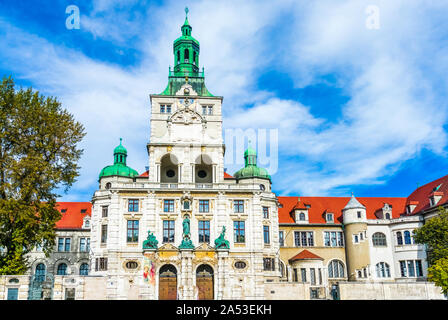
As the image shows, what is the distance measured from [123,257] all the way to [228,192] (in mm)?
12939

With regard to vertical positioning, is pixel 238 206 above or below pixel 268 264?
above

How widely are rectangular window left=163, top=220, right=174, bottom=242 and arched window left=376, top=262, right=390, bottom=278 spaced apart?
26219 millimetres

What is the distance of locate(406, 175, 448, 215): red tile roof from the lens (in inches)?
2019

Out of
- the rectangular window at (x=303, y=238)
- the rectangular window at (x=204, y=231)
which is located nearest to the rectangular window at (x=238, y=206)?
the rectangular window at (x=204, y=231)

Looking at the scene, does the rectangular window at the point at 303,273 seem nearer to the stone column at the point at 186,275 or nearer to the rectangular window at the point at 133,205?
the stone column at the point at 186,275

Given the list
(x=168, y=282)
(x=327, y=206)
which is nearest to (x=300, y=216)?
(x=327, y=206)

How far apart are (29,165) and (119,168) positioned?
21.6 meters

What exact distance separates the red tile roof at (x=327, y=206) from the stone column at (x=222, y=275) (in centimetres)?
1428

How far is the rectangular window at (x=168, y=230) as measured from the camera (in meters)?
46.1

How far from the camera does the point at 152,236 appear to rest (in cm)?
4534

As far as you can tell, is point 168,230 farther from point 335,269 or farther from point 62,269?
point 335,269

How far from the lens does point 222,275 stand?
148 feet
